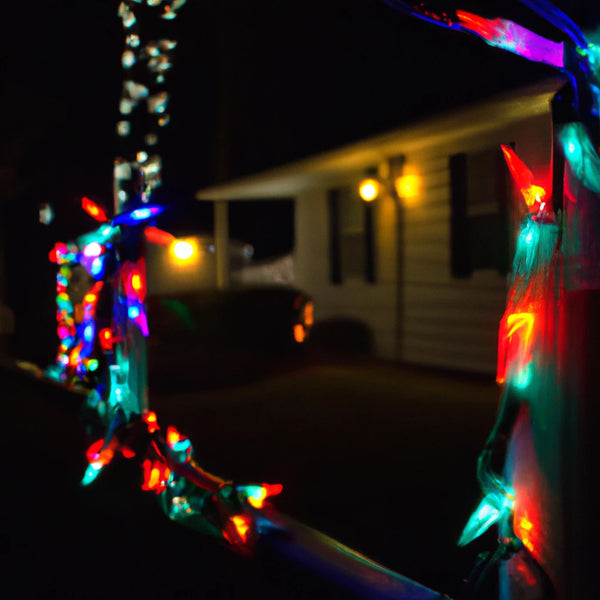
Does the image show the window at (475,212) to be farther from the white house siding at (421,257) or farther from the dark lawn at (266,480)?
the dark lawn at (266,480)

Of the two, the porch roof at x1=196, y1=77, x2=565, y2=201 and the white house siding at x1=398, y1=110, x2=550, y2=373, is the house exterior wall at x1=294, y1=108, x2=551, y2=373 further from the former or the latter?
the porch roof at x1=196, y1=77, x2=565, y2=201

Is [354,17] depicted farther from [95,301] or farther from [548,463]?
[548,463]

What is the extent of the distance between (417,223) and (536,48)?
747 centimetres

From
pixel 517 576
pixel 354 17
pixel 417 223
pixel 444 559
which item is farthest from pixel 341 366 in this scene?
pixel 517 576

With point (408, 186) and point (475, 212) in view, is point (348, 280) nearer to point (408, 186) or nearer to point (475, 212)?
point (408, 186)

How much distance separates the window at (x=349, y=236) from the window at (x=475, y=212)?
72.9 inches

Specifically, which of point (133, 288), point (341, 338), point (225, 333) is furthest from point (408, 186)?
point (133, 288)

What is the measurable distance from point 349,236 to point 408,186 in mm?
1916

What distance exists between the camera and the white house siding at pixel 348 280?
10.0m

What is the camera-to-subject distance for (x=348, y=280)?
11172 mm

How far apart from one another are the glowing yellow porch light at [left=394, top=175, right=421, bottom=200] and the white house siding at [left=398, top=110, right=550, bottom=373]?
0.34ft

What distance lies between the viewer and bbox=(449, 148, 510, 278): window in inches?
327

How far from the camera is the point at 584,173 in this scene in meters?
1.99

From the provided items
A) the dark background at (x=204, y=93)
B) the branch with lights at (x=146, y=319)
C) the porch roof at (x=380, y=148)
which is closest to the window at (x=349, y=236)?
the porch roof at (x=380, y=148)
